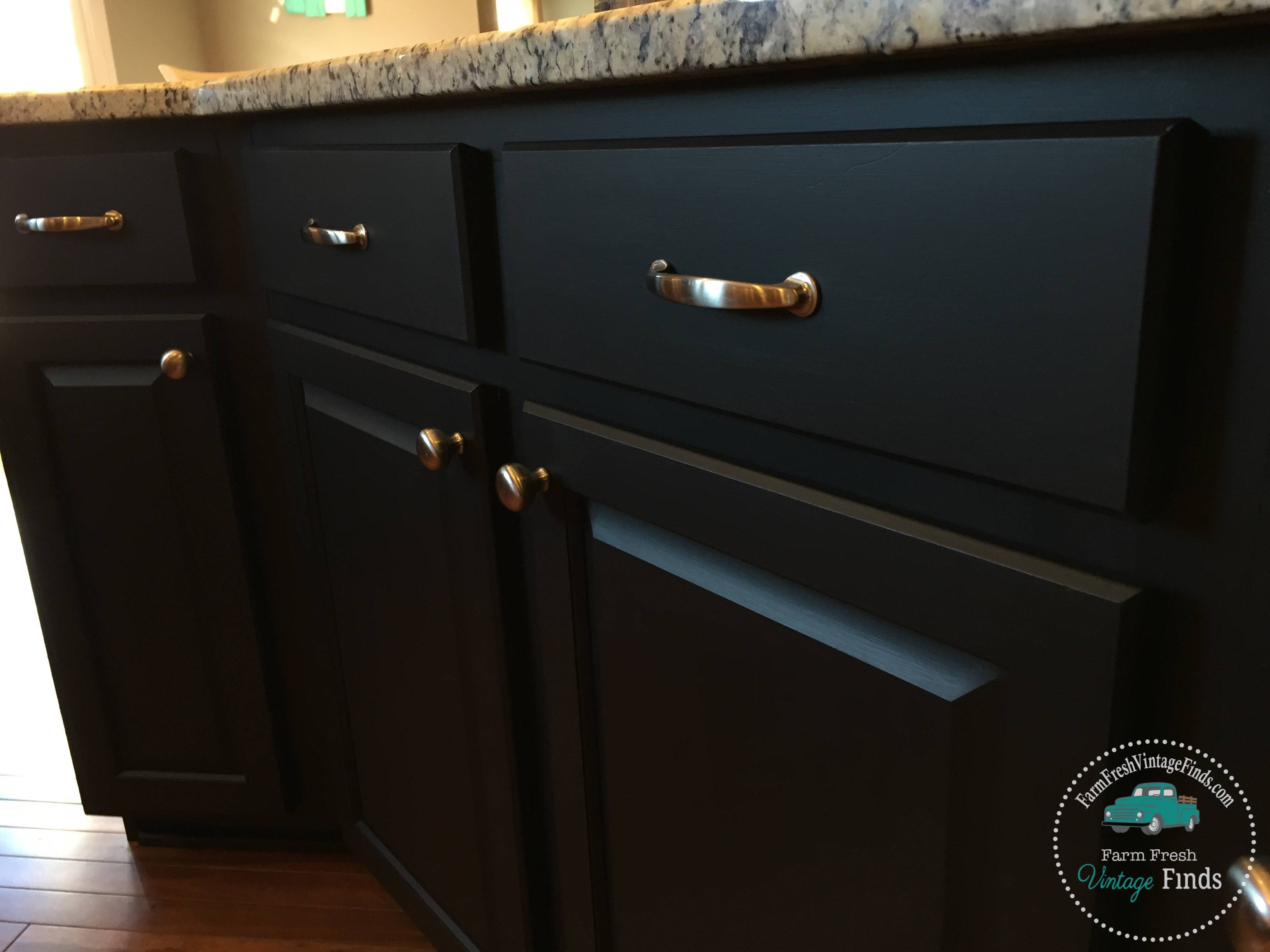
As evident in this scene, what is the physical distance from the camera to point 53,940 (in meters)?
1.20

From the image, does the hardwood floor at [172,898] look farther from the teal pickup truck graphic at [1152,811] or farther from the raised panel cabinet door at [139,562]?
the teal pickup truck graphic at [1152,811]

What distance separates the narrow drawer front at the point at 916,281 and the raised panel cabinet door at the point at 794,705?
0.15 ft

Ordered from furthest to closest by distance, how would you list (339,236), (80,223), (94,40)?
(94,40) → (80,223) → (339,236)

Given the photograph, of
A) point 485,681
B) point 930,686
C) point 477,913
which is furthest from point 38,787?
point 930,686

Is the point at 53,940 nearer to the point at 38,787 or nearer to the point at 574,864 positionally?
the point at 38,787

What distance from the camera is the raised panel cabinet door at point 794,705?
42 centimetres

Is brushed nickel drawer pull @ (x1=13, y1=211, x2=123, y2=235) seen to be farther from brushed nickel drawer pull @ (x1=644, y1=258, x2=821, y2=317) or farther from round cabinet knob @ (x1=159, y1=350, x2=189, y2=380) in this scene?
brushed nickel drawer pull @ (x1=644, y1=258, x2=821, y2=317)

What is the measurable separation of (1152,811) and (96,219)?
1.01 metres

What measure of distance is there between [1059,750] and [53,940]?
1254mm

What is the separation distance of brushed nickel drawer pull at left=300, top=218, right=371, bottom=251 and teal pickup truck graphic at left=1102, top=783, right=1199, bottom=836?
61 cm

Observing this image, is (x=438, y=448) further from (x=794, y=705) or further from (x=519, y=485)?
(x=794, y=705)

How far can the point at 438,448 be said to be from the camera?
2.35ft

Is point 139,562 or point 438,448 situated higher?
point 438,448

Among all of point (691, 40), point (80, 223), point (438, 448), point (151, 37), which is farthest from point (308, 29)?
point (691, 40)
